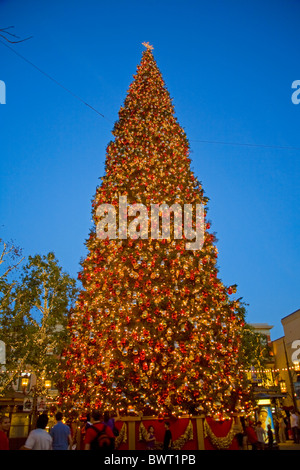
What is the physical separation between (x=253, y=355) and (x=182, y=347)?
25.6 meters

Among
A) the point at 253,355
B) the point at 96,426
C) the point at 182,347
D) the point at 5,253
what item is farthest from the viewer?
the point at 253,355

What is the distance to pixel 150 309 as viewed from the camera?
928 cm

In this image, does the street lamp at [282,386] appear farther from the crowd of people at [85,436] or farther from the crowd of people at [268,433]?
the crowd of people at [85,436]

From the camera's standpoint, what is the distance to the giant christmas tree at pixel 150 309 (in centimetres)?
858

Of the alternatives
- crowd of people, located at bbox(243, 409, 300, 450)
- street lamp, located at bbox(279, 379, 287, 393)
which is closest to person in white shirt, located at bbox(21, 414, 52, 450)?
crowd of people, located at bbox(243, 409, 300, 450)

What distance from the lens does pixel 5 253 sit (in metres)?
16.7

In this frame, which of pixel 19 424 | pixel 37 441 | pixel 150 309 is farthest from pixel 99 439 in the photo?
pixel 19 424

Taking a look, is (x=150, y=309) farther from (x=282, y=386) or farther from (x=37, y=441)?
(x=282, y=386)

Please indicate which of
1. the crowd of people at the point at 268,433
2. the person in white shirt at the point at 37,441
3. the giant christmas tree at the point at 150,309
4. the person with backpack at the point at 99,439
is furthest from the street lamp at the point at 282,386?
the person in white shirt at the point at 37,441

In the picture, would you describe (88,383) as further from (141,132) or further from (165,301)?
(141,132)

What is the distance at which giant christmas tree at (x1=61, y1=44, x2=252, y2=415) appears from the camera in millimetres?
8578

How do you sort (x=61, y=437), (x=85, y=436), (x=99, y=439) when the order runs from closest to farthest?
(x=99, y=439), (x=85, y=436), (x=61, y=437)

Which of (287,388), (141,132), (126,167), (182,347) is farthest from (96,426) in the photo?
(287,388)
